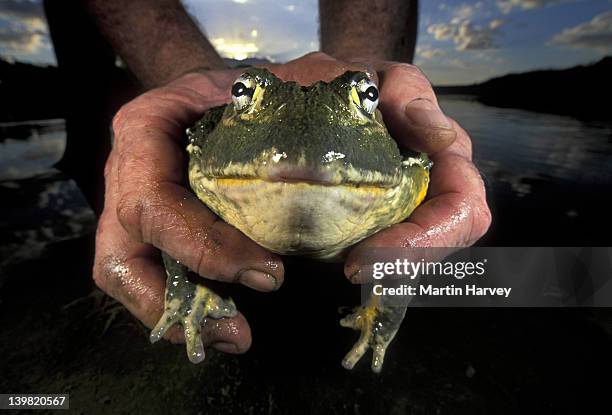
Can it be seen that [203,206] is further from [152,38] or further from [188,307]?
[152,38]

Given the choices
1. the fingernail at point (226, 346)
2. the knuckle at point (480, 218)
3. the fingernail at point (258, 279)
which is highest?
the knuckle at point (480, 218)

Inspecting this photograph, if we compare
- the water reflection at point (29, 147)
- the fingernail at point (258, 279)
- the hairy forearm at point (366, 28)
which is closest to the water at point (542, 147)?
the hairy forearm at point (366, 28)

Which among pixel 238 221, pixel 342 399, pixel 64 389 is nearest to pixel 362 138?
pixel 238 221

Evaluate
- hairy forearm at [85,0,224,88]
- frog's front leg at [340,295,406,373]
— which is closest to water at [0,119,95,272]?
hairy forearm at [85,0,224,88]
